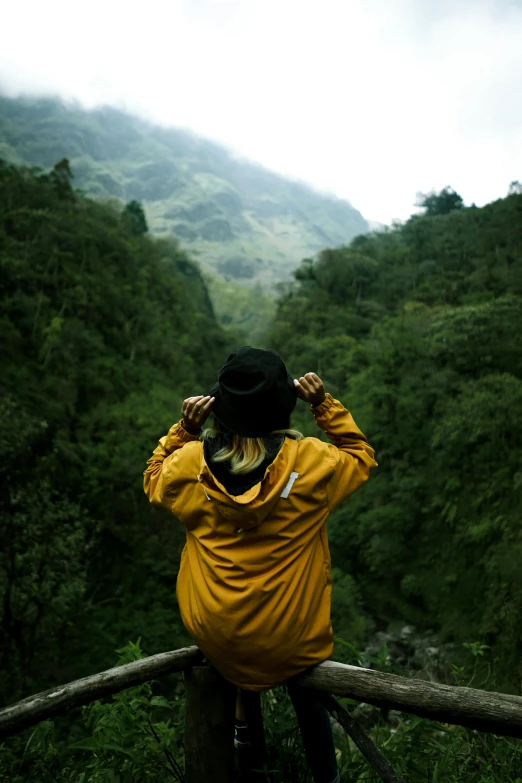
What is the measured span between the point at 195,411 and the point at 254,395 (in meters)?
0.39

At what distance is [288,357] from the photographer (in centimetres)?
3131

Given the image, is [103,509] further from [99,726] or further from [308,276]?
[308,276]

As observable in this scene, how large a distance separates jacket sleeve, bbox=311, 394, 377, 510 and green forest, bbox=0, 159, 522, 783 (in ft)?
3.02

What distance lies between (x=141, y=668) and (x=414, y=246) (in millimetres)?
40332

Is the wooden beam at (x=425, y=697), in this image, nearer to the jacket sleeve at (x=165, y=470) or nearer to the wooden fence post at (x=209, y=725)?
the wooden fence post at (x=209, y=725)

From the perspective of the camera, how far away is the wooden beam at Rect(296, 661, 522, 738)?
1.51m

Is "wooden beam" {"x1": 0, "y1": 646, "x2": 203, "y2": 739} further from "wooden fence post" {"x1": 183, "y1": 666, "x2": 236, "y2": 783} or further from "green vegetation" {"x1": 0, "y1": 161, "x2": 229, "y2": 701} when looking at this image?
"green vegetation" {"x1": 0, "y1": 161, "x2": 229, "y2": 701}

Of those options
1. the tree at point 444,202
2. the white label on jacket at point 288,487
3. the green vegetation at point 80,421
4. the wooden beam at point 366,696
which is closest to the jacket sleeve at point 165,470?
the white label on jacket at point 288,487

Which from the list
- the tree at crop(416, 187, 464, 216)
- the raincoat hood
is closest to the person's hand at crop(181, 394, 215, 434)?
the raincoat hood

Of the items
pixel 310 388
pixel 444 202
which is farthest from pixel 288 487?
pixel 444 202

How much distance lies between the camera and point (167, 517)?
18141 millimetres

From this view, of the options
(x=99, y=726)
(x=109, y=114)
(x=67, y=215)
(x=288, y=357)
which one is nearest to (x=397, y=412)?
(x=288, y=357)

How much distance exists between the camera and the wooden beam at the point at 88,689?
1678 mm

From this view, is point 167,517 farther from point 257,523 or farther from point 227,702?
point 257,523
